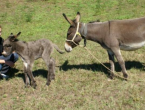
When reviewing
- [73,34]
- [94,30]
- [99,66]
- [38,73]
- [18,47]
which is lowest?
[38,73]

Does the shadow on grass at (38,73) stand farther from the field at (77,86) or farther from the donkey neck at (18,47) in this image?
the donkey neck at (18,47)

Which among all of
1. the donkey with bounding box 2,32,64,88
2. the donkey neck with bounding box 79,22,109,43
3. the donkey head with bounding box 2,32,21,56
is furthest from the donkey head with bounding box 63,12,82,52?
the donkey head with bounding box 2,32,21,56

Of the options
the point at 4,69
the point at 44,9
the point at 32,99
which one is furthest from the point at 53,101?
the point at 44,9

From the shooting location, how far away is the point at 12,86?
6.35 m

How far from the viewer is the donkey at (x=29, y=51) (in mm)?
6066

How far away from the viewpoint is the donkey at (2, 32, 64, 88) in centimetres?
607

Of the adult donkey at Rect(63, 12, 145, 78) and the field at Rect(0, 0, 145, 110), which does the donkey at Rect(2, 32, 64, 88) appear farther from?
the adult donkey at Rect(63, 12, 145, 78)

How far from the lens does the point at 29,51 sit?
20.5ft

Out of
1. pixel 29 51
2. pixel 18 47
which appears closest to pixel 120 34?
pixel 29 51

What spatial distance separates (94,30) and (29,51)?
1.92 metres

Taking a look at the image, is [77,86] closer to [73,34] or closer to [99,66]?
[73,34]

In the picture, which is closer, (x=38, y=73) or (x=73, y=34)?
(x=73, y=34)

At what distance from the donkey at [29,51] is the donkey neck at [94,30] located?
1118 mm

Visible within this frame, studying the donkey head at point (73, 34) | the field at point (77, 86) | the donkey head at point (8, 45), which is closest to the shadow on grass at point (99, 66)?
the field at point (77, 86)
